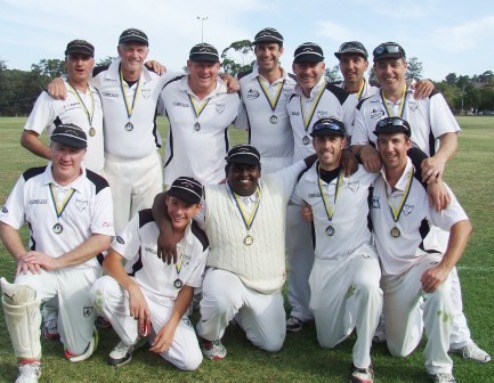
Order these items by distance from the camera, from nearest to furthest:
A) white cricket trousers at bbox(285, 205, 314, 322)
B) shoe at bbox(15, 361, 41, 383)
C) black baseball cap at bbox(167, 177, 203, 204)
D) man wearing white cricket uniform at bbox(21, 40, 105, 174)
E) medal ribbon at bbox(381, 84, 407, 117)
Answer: shoe at bbox(15, 361, 41, 383) → black baseball cap at bbox(167, 177, 203, 204) → medal ribbon at bbox(381, 84, 407, 117) → man wearing white cricket uniform at bbox(21, 40, 105, 174) → white cricket trousers at bbox(285, 205, 314, 322)

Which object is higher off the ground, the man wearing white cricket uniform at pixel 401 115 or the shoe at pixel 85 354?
the man wearing white cricket uniform at pixel 401 115

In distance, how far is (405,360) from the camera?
15.5 ft

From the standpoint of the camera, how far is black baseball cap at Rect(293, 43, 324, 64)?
5367 mm

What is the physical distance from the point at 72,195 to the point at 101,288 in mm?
826

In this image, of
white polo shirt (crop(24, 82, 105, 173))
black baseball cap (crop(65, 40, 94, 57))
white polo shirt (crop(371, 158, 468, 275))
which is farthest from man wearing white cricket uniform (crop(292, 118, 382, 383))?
black baseball cap (crop(65, 40, 94, 57))

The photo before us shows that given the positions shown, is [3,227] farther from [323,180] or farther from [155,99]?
[323,180]

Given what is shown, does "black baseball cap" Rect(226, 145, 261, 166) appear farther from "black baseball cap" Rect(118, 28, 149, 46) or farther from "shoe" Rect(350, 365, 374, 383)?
"shoe" Rect(350, 365, 374, 383)

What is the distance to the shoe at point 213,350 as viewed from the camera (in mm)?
4828

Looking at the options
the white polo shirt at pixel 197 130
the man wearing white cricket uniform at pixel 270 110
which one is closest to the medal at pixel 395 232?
the man wearing white cricket uniform at pixel 270 110

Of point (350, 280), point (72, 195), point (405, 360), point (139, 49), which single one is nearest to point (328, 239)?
point (350, 280)

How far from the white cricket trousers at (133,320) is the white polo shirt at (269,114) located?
6.49 feet

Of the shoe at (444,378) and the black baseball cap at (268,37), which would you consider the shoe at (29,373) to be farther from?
the black baseball cap at (268,37)

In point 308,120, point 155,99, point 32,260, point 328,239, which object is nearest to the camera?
point 32,260

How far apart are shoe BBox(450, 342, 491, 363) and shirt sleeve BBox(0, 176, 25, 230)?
12.5 feet
